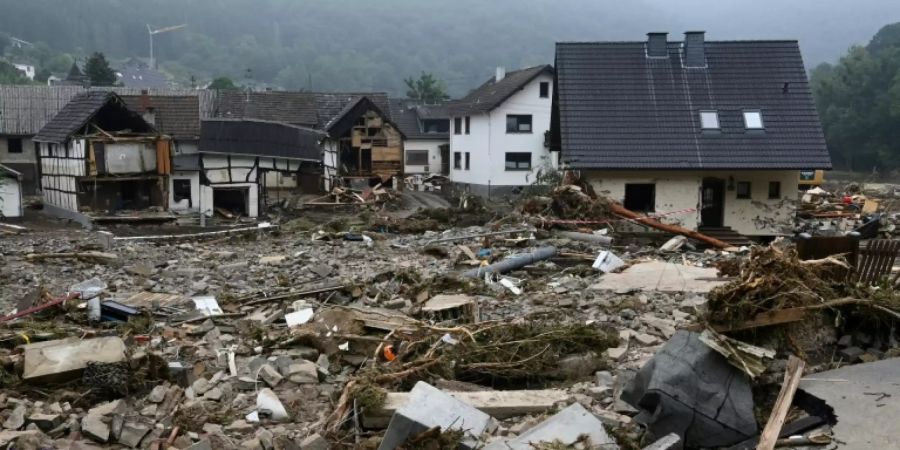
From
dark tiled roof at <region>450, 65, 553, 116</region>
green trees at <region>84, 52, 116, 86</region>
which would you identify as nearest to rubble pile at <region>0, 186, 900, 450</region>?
dark tiled roof at <region>450, 65, 553, 116</region>

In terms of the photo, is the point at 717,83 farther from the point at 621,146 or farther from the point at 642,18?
the point at 642,18

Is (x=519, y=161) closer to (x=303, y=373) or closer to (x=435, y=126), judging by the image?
(x=435, y=126)

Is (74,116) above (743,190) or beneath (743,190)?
above

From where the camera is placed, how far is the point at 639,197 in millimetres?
23812

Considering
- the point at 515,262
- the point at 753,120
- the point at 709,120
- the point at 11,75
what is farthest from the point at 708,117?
the point at 11,75

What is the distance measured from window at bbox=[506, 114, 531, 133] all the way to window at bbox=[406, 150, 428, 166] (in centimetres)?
1165

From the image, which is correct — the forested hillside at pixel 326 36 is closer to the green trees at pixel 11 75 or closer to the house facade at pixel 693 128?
the green trees at pixel 11 75

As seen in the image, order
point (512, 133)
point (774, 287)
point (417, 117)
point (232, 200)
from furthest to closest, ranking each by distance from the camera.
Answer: point (417, 117), point (512, 133), point (232, 200), point (774, 287)

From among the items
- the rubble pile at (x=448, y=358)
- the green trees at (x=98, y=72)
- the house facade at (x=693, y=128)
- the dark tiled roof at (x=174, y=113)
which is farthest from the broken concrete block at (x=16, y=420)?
the green trees at (x=98, y=72)

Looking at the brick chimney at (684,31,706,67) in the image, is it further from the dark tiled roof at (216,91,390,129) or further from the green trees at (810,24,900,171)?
the green trees at (810,24,900,171)

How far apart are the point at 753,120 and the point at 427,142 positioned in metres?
30.7

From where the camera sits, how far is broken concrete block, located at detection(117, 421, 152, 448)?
6625 millimetres

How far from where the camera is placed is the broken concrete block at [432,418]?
6.04 metres

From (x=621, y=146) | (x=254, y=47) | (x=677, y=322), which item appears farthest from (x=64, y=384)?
(x=254, y=47)
